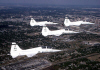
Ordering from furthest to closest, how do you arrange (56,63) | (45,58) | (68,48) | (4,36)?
(4,36) → (68,48) → (45,58) → (56,63)

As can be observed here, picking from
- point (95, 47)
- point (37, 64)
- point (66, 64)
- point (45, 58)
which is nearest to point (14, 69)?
point (37, 64)

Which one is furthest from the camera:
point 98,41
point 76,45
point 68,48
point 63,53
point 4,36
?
point 4,36

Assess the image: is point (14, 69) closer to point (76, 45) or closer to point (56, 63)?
point (56, 63)

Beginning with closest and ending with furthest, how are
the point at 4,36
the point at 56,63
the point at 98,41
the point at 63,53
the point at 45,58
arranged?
1. the point at 56,63
2. the point at 45,58
3. the point at 63,53
4. the point at 98,41
5. the point at 4,36

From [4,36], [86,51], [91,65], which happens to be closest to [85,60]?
[91,65]

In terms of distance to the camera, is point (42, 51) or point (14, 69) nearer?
point (14, 69)

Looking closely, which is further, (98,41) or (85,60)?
(98,41)

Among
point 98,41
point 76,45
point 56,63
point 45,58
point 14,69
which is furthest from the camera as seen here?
point 98,41

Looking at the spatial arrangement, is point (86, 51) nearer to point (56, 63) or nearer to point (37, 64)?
point (56, 63)
